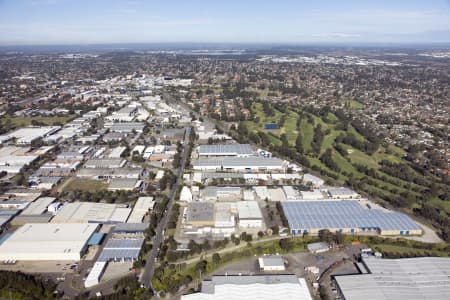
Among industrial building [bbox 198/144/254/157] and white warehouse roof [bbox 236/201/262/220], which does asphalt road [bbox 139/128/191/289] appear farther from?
white warehouse roof [bbox 236/201/262/220]

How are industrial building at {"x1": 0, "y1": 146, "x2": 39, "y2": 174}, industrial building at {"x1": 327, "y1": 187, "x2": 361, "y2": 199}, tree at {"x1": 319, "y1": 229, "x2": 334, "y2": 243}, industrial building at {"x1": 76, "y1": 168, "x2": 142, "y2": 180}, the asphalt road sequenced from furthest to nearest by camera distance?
industrial building at {"x1": 0, "y1": 146, "x2": 39, "y2": 174}, industrial building at {"x1": 76, "y1": 168, "x2": 142, "y2": 180}, industrial building at {"x1": 327, "y1": 187, "x2": 361, "y2": 199}, tree at {"x1": 319, "y1": 229, "x2": 334, "y2": 243}, the asphalt road

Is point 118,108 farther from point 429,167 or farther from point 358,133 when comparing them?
point 429,167

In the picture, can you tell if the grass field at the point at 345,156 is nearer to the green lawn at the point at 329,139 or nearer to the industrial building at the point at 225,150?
the green lawn at the point at 329,139

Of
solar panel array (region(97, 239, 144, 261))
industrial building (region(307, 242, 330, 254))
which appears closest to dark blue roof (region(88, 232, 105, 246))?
solar panel array (region(97, 239, 144, 261))

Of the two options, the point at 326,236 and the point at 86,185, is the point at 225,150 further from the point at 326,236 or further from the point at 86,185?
the point at 326,236

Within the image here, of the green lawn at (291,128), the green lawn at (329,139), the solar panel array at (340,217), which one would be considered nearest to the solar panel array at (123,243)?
the solar panel array at (340,217)
